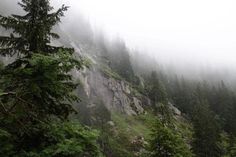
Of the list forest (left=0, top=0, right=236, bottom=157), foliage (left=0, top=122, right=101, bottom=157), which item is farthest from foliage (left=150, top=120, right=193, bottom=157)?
foliage (left=0, top=122, right=101, bottom=157)

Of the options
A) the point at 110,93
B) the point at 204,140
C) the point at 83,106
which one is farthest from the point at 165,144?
the point at 110,93

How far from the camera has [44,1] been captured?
14.0 metres

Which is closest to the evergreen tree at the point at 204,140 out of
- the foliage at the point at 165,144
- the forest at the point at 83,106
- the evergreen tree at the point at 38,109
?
the forest at the point at 83,106

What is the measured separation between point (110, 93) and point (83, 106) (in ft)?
70.4

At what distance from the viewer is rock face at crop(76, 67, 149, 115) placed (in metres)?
90.6

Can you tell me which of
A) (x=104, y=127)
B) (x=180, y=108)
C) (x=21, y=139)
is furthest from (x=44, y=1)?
(x=180, y=108)

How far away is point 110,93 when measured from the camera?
95.8m

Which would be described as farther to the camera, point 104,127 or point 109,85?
point 109,85

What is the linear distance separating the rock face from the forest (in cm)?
33

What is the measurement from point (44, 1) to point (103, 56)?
11556 centimetres

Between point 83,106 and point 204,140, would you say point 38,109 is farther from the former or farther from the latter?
A: point 83,106

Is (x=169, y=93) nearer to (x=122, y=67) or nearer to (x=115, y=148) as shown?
(x=122, y=67)

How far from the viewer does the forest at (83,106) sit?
1012cm

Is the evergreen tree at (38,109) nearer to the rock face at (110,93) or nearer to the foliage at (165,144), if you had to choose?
the foliage at (165,144)
